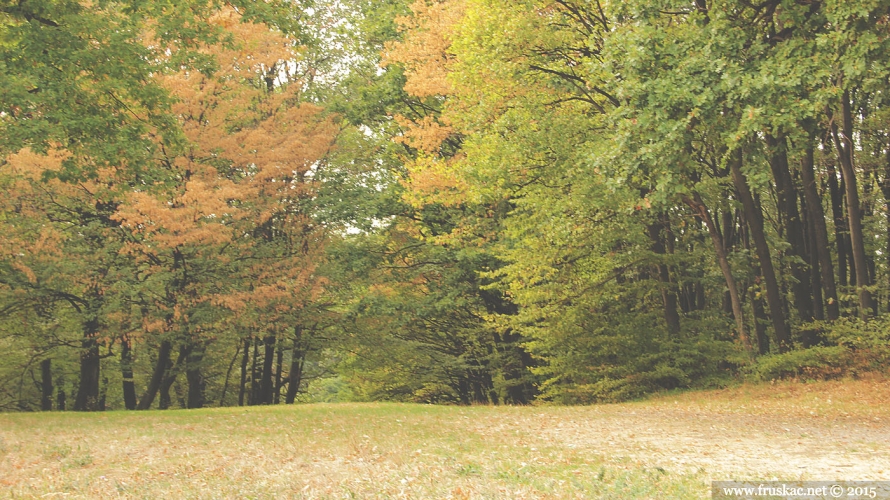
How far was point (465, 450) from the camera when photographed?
970 cm

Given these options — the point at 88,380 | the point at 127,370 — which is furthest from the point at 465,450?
the point at 88,380

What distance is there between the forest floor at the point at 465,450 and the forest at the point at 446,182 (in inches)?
155

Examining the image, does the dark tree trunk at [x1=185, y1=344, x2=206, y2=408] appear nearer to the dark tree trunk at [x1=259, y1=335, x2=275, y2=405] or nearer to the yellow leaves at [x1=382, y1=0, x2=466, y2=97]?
the dark tree trunk at [x1=259, y1=335, x2=275, y2=405]

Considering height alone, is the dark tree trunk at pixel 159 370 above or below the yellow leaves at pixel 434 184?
below

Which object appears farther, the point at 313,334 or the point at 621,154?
the point at 313,334

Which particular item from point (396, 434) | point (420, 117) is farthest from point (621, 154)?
point (420, 117)

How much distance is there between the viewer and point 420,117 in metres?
24.7

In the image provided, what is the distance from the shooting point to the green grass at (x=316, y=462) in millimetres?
6781

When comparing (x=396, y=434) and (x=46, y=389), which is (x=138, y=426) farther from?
(x=46, y=389)

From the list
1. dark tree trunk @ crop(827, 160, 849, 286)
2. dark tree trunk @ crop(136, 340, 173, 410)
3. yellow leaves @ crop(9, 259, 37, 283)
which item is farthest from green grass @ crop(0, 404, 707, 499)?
dark tree trunk @ crop(827, 160, 849, 286)

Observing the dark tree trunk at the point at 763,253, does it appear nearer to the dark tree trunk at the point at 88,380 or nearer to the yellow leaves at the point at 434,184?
Result: the yellow leaves at the point at 434,184

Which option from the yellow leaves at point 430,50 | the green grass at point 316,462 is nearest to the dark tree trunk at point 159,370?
the green grass at point 316,462

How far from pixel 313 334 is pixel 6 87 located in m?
17.1

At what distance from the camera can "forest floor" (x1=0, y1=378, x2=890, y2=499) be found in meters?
7.00
